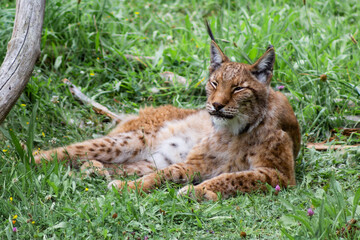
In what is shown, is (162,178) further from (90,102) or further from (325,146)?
(90,102)

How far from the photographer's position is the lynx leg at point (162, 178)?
4270 mm

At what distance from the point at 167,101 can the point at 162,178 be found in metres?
2.10

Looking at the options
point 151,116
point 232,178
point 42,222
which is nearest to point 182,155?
point 151,116

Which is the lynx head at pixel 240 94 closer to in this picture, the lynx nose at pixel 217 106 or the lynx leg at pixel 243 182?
the lynx nose at pixel 217 106

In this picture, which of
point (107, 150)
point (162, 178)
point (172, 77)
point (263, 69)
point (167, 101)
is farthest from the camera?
point (172, 77)

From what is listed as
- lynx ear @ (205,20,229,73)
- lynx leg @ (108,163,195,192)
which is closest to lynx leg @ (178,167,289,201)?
lynx leg @ (108,163,195,192)

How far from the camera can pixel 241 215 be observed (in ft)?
12.1

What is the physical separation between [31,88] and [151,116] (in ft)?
4.74

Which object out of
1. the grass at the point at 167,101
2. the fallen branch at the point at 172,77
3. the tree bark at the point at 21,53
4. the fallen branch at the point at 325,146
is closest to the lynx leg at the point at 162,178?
the grass at the point at 167,101

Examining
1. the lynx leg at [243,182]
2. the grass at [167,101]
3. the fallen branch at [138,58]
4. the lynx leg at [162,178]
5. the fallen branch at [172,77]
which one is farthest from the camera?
the fallen branch at [138,58]

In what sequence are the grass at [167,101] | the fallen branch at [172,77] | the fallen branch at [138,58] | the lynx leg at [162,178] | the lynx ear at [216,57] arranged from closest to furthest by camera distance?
the grass at [167,101]
the lynx leg at [162,178]
the lynx ear at [216,57]
the fallen branch at [172,77]
the fallen branch at [138,58]

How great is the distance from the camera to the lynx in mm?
4230

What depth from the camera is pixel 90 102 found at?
6.05 m

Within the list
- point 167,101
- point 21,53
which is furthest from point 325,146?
point 21,53
